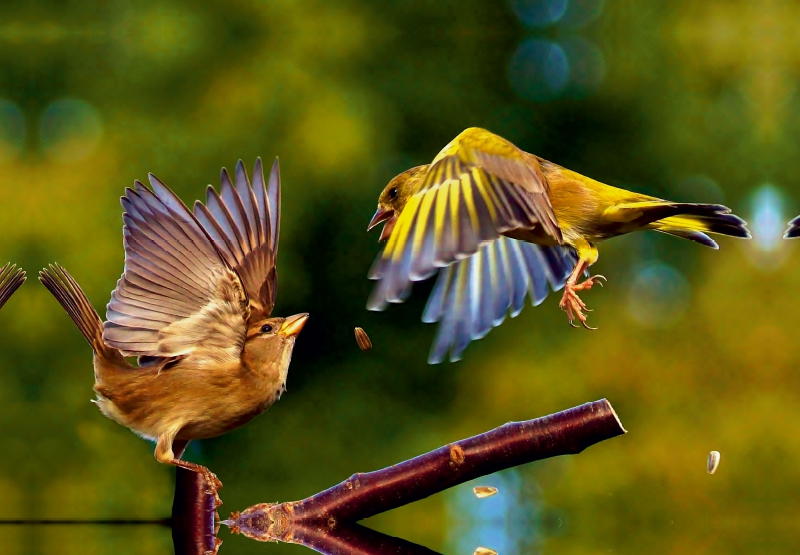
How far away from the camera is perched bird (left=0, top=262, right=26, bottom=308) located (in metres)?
2.71

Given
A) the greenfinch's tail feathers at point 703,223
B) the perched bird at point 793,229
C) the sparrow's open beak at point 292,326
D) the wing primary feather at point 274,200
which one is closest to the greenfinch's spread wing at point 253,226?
the wing primary feather at point 274,200

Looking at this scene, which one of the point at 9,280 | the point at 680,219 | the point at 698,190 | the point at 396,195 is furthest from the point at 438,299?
the point at 698,190

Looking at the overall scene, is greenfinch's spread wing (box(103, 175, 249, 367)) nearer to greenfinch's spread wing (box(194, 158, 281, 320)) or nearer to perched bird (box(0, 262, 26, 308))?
greenfinch's spread wing (box(194, 158, 281, 320))

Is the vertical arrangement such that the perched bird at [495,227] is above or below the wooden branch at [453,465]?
above

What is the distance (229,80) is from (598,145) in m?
1.73

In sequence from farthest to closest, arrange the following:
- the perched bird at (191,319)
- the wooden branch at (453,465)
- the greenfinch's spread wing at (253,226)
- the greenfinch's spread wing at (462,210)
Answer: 1. the greenfinch's spread wing at (253,226)
2. the perched bird at (191,319)
3. the wooden branch at (453,465)
4. the greenfinch's spread wing at (462,210)

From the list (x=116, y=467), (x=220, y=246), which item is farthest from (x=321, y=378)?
(x=220, y=246)

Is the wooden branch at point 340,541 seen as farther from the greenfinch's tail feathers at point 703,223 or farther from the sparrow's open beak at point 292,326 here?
the greenfinch's tail feathers at point 703,223

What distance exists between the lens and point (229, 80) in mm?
5133

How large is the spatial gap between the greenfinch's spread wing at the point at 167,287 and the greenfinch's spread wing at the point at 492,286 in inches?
21.8

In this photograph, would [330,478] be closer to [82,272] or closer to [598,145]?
[82,272]

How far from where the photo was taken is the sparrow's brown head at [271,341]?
100 inches

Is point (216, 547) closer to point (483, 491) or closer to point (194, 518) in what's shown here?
point (194, 518)

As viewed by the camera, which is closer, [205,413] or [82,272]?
[205,413]
